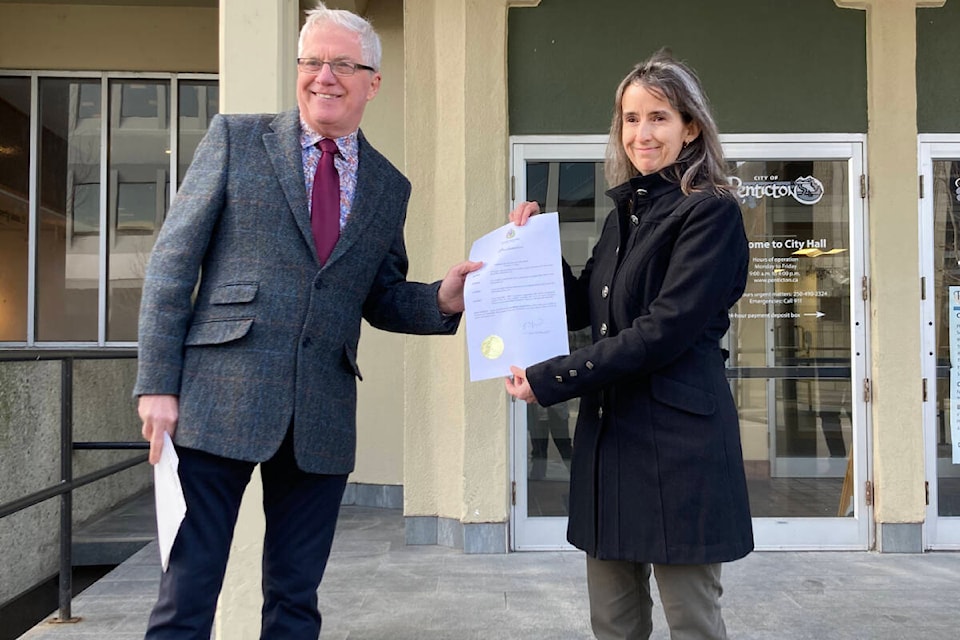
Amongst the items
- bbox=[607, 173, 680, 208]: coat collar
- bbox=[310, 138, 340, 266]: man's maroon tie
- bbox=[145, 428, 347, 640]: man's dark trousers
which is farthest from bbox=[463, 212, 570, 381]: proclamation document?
bbox=[145, 428, 347, 640]: man's dark trousers

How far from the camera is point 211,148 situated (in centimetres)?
190

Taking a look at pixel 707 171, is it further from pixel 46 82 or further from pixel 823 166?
pixel 46 82

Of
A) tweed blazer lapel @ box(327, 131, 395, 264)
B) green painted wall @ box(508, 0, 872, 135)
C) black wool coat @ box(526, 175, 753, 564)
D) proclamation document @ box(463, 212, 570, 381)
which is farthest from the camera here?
green painted wall @ box(508, 0, 872, 135)

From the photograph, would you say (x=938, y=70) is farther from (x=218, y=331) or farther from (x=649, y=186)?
(x=218, y=331)

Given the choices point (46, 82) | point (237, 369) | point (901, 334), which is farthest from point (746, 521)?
point (46, 82)

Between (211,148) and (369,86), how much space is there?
45 centimetres

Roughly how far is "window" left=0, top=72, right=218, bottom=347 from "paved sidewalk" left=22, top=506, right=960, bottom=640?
3186mm

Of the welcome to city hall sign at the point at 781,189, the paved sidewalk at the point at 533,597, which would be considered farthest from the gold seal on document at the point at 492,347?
the welcome to city hall sign at the point at 781,189

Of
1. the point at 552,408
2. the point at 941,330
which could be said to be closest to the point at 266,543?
the point at 552,408

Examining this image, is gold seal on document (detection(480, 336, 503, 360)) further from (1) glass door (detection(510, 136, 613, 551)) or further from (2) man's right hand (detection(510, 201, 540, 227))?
(1) glass door (detection(510, 136, 613, 551))

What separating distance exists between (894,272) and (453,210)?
280 cm

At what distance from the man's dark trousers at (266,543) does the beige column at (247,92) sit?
0.87m

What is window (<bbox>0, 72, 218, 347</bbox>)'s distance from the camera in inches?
269

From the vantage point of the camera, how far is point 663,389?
190cm
